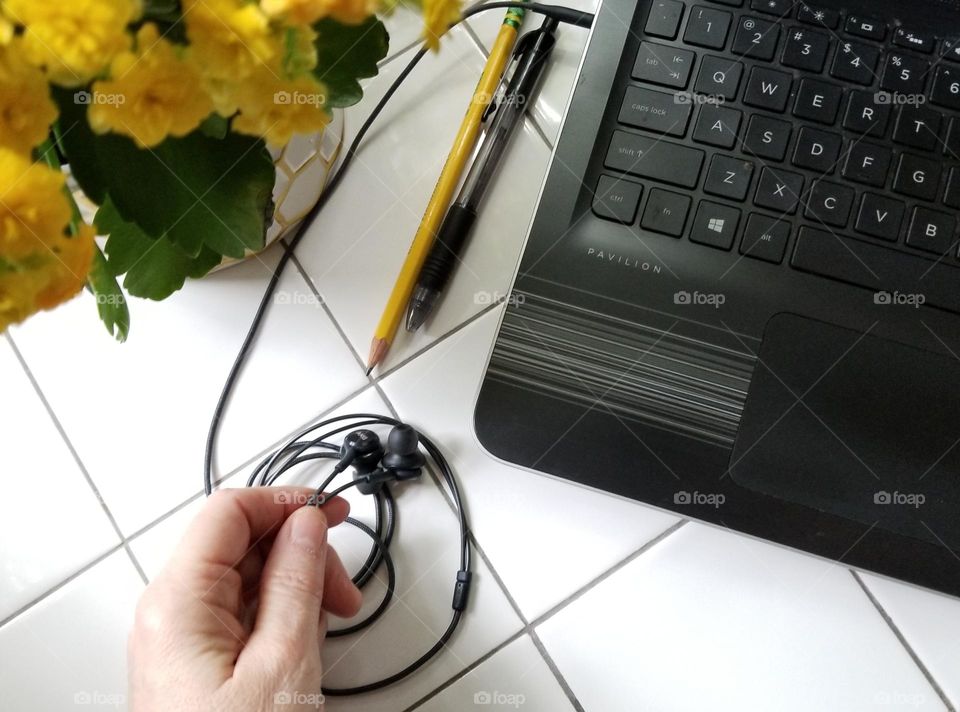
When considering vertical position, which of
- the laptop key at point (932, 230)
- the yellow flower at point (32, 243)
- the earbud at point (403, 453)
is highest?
the laptop key at point (932, 230)

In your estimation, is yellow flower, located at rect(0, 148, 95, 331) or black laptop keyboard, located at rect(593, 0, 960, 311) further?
black laptop keyboard, located at rect(593, 0, 960, 311)

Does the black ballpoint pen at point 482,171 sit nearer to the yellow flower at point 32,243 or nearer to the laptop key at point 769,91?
the laptop key at point 769,91

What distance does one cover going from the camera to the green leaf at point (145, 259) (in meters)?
0.31

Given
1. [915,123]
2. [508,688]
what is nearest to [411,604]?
[508,688]

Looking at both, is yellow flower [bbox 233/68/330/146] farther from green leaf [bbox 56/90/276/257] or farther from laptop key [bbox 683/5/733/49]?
laptop key [bbox 683/5/733/49]

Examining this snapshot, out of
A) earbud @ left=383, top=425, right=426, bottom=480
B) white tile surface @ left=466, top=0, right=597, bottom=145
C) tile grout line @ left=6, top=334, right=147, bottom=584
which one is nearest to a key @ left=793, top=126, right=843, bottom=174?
white tile surface @ left=466, top=0, right=597, bottom=145

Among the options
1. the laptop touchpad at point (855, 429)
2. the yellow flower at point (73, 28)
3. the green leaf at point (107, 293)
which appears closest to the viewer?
the yellow flower at point (73, 28)

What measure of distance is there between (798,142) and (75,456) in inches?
19.0

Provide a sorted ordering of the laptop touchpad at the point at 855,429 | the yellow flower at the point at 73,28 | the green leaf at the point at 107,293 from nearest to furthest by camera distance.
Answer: the yellow flower at the point at 73,28 < the green leaf at the point at 107,293 < the laptop touchpad at the point at 855,429

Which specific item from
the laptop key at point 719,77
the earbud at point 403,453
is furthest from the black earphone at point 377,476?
the laptop key at point 719,77

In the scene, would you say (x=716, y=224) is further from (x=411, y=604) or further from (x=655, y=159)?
(x=411, y=604)

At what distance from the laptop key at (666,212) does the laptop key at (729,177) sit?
0.7 inches

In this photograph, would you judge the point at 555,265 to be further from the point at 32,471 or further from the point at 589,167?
the point at 32,471

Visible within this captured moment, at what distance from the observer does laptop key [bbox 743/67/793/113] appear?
41cm
